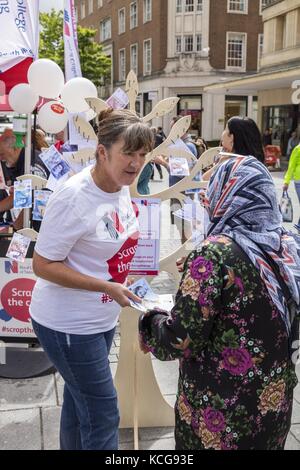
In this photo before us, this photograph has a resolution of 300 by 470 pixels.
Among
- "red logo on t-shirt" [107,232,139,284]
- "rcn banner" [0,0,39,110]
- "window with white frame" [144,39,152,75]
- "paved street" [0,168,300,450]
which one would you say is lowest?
"paved street" [0,168,300,450]

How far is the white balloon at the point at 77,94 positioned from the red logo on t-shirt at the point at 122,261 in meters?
1.68

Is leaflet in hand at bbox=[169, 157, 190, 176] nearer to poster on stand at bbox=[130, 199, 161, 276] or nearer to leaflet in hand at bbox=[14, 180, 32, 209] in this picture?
poster on stand at bbox=[130, 199, 161, 276]

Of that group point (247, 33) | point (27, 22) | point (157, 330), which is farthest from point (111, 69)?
point (157, 330)

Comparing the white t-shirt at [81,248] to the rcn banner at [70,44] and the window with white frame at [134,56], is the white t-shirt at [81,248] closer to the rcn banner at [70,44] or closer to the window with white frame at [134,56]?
the rcn banner at [70,44]

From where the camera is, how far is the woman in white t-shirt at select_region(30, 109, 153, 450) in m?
1.85

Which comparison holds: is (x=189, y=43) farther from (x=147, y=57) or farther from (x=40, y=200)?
(x=40, y=200)

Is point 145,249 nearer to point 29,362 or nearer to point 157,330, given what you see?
point 157,330

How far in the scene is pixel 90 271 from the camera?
1949 mm

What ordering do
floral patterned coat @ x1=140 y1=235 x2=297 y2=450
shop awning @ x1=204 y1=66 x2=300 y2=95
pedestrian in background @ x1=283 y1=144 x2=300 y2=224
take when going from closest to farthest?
floral patterned coat @ x1=140 y1=235 x2=297 y2=450
pedestrian in background @ x1=283 y1=144 x2=300 y2=224
shop awning @ x1=204 y1=66 x2=300 y2=95

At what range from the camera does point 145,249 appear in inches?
112

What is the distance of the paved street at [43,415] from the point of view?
2.83m

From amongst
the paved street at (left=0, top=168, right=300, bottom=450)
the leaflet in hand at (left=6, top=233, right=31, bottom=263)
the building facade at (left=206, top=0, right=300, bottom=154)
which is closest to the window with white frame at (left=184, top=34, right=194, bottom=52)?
the building facade at (left=206, top=0, right=300, bottom=154)

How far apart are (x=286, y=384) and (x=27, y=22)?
11.0 ft

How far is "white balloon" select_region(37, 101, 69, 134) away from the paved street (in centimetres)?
188
